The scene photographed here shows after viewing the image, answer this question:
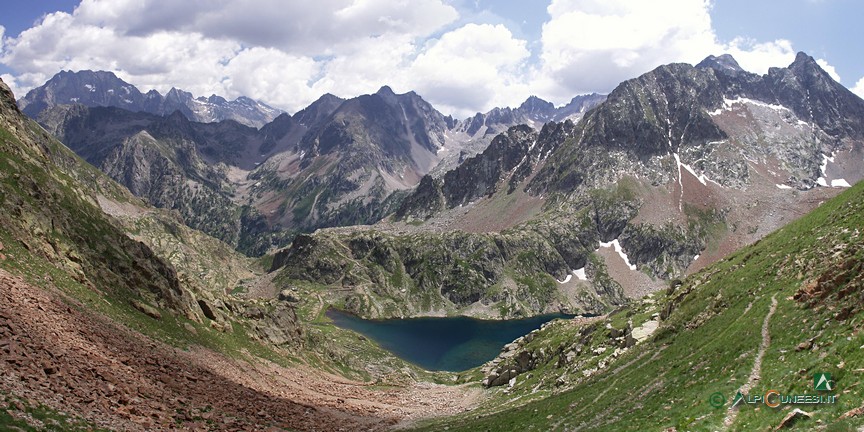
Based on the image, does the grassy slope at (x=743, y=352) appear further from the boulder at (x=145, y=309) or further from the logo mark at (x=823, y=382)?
the boulder at (x=145, y=309)

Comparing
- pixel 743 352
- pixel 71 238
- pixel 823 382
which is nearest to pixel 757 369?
pixel 743 352

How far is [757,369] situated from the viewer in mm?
31438

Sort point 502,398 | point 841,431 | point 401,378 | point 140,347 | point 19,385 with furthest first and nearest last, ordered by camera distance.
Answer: point 401,378 < point 502,398 < point 140,347 < point 19,385 < point 841,431

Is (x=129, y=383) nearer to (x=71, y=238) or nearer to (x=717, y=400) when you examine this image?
(x=71, y=238)

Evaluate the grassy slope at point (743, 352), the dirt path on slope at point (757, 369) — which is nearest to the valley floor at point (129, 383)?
the grassy slope at point (743, 352)

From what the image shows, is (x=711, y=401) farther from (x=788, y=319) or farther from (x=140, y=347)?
(x=140, y=347)

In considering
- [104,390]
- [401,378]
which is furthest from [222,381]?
[401,378]

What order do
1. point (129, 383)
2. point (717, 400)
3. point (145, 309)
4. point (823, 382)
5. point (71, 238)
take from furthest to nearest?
point (71, 238), point (145, 309), point (717, 400), point (129, 383), point (823, 382)

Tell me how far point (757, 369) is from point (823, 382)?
7.80m

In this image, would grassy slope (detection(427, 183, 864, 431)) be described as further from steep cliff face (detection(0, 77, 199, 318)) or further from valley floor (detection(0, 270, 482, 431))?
steep cliff face (detection(0, 77, 199, 318))

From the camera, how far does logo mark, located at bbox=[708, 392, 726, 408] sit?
2911 centimetres

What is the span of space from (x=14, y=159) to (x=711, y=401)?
7179cm

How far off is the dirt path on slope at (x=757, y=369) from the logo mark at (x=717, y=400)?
1.01 m

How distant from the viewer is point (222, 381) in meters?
41.1
